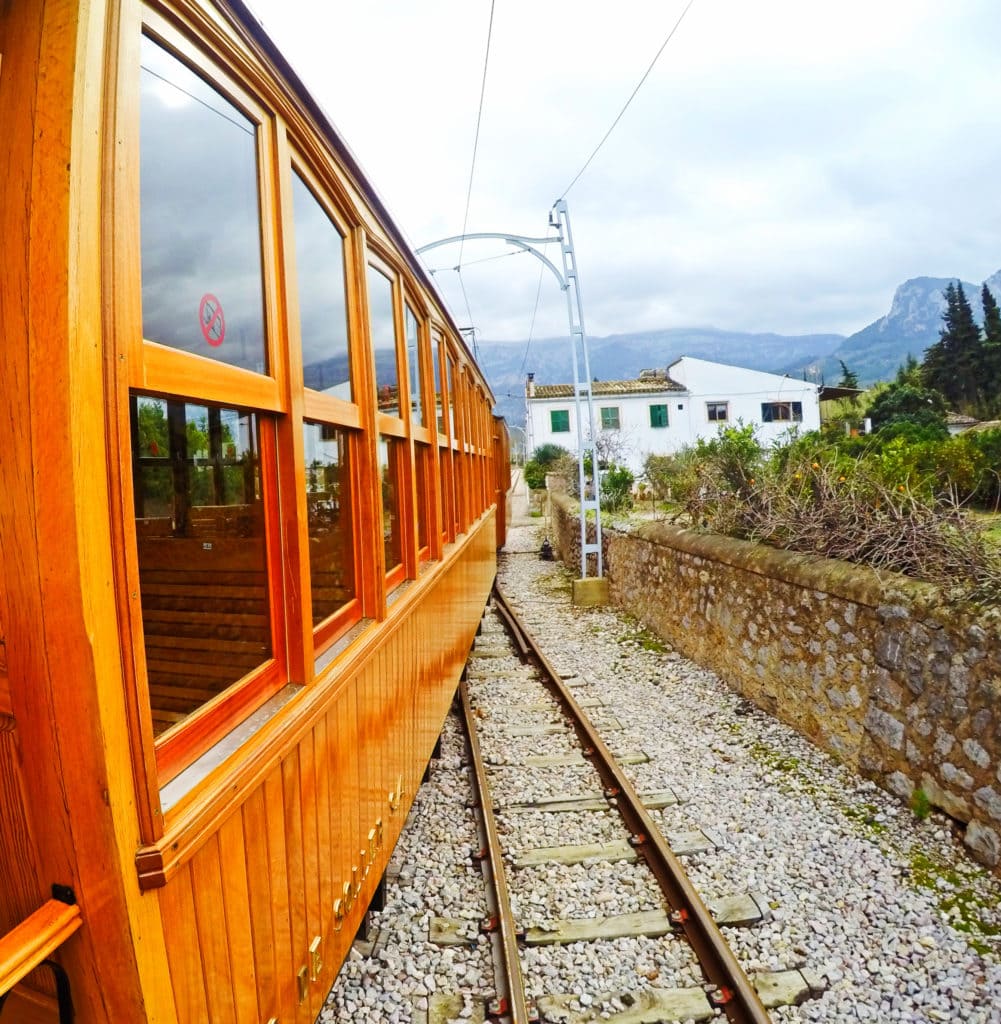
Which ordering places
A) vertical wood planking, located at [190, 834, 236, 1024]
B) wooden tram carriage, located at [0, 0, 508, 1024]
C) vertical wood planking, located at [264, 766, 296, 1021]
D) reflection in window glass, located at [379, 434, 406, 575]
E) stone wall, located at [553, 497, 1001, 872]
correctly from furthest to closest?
1. stone wall, located at [553, 497, 1001, 872]
2. reflection in window glass, located at [379, 434, 406, 575]
3. vertical wood planking, located at [264, 766, 296, 1021]
4. vertical wood planking, located at [190, 834, 236, 1024]
5. wooden tram carriage, located at [0, 0, 508, 1024]

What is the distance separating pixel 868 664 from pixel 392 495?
299cm

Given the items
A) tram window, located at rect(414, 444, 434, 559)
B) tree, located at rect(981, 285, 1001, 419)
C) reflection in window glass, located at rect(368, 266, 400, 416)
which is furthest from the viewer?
tree, located at rect(981, 285, 1001, 419)

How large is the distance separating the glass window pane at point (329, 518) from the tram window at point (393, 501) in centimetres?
47

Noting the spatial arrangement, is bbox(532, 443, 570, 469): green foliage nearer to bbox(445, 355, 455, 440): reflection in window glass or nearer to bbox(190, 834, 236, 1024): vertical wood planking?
bbox(445, 355, 455, 440): reflection in window glass

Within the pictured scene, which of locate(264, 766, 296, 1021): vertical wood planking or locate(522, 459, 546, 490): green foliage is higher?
locate(522, 459, 546, 490): green foliage

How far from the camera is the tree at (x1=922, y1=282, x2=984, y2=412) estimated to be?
1945 inches

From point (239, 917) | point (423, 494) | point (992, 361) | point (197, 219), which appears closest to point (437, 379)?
point (423, 494)

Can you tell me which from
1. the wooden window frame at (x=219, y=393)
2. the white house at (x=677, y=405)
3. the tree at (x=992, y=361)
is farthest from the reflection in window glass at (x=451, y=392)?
the tree at (x=992, y=361)

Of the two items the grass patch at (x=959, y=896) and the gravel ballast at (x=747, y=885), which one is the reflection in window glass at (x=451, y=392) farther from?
the grass patch at (x=959, y=896)

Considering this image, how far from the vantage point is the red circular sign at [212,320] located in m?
1.50

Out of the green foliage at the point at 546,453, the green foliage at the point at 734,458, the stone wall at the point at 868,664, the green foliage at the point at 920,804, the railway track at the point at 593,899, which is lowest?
the railway track at the point at 593,899

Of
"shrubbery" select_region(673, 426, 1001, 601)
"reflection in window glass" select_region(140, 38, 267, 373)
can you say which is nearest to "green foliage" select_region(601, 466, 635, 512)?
"shrubbery" select_region(673, 426, 1001, 601)

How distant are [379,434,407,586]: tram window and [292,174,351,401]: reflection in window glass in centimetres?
70

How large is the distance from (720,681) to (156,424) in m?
5.26
